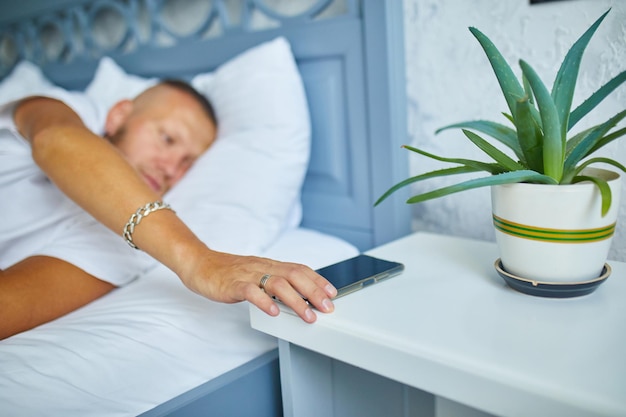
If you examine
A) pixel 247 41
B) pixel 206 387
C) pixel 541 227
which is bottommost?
pixel 206 387

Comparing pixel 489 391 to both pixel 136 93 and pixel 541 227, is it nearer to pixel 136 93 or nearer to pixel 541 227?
pixel 541 227

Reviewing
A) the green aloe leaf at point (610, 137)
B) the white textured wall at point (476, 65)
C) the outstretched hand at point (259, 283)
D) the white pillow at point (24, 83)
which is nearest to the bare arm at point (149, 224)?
the outstretched hand at point (259, 283)

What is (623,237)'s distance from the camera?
91 centimetres

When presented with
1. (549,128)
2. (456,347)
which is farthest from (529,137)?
(456,347)

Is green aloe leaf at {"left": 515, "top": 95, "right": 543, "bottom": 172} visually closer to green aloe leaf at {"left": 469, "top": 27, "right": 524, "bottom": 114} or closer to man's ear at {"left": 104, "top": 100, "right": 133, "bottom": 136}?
green aloe leaf at {"left": 469, "top": 27, "right": 524, "bottom": 114}

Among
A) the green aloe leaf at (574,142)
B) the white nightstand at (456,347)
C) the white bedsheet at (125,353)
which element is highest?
the green aloe leaf at (574,142)

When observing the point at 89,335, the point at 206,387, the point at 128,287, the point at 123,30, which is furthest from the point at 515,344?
the point at 123,30

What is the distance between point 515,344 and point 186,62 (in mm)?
1232

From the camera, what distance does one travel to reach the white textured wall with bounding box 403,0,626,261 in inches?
35.1

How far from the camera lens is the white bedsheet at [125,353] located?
71 cm

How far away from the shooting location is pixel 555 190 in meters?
0.66

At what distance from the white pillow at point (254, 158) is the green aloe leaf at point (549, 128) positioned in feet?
1.90

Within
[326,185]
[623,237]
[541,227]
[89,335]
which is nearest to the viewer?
[541,227]

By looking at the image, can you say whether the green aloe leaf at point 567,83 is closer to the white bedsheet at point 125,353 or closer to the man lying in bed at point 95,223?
the man lying in bed at point 95,223
